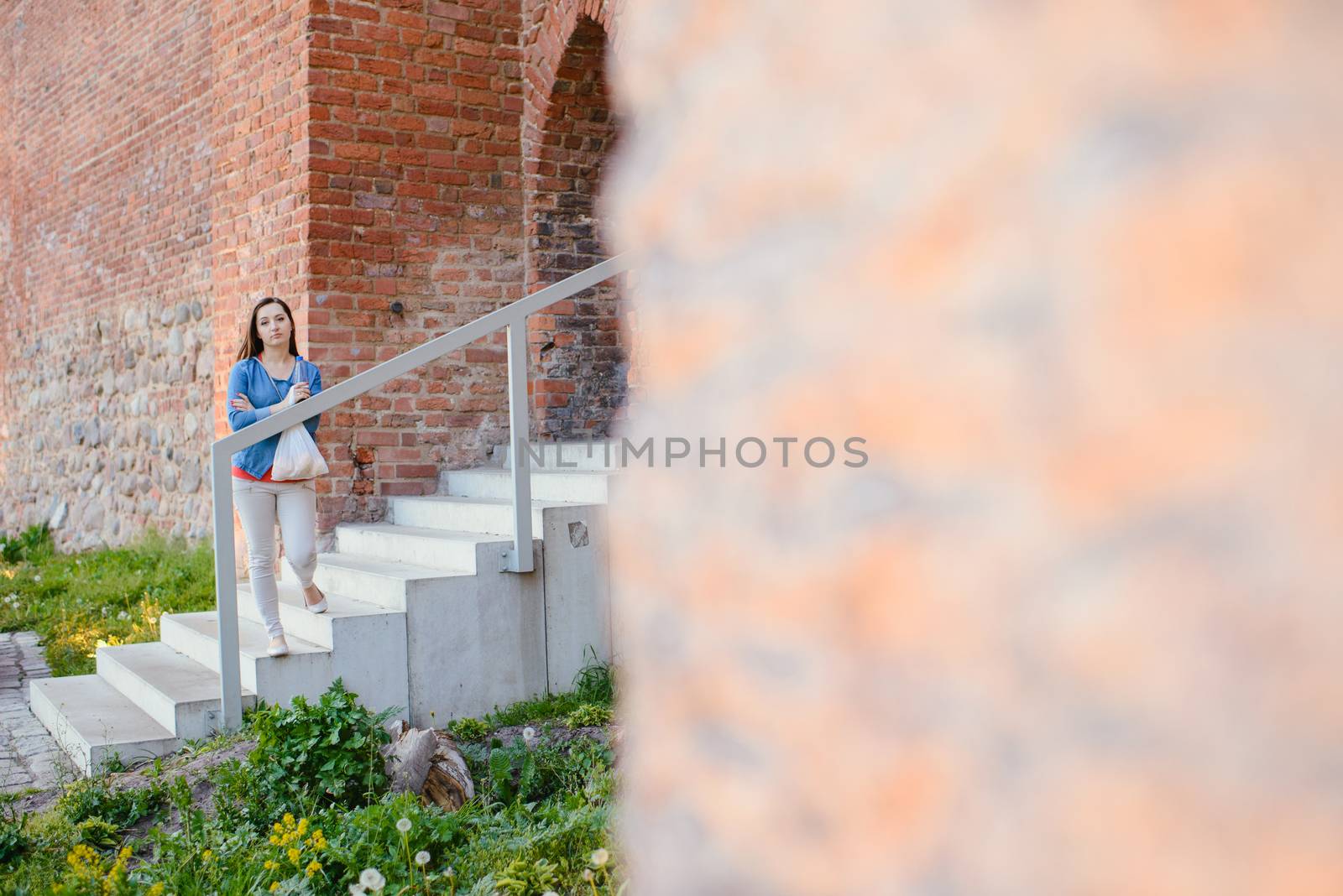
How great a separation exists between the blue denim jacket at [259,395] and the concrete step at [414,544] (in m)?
0.74

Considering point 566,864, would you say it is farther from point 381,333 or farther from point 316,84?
point 316,84

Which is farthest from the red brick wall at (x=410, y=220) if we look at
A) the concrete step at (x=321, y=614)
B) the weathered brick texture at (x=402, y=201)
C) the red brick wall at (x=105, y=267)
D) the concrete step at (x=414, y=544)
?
the red brick wall at (x=105, y=267)

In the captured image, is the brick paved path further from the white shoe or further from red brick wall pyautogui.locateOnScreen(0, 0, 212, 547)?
red brick wall pyautogui.locateOnScreen(0, 0, 212, 547)

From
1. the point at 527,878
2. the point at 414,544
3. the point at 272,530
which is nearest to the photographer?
the point at 527,878

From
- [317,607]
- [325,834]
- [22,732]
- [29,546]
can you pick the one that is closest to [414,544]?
[317,607]

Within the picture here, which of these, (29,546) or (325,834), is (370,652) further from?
(29,546)

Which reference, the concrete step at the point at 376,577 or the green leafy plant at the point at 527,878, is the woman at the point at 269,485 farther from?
the green leafy plant at the point at 527,878

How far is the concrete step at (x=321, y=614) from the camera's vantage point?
4352mm

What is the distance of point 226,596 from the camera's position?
412 cm

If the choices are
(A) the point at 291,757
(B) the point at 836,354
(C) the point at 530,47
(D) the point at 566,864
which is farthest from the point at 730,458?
(C) the point at 530,47

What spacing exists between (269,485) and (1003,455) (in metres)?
4.34

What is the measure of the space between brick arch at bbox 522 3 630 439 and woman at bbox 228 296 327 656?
1.83 meters

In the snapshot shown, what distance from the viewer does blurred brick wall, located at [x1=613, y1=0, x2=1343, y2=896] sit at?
35cm

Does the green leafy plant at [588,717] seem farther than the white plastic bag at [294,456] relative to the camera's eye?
No
